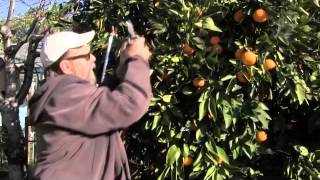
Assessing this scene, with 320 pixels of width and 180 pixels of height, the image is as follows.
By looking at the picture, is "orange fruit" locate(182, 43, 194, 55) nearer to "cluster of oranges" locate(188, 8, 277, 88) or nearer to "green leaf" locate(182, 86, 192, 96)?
"cluster of oranges" locate(188, 8, 277, 88)

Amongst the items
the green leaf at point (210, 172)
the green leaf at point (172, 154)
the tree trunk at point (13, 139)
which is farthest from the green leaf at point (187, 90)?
the tree trunk at point (13, 139)

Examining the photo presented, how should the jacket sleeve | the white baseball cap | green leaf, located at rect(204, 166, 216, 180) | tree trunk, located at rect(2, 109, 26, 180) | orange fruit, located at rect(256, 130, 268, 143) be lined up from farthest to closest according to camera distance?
tree trunk, located at rect(2, 109, 26, 180)
orange fruit, located at rect(256, 130, 268, 143)
green leaf, located at rect(204, 166, 216, 180)
the white baseball cap
the jacket sleeve

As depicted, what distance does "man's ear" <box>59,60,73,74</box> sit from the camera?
2688 millimetres

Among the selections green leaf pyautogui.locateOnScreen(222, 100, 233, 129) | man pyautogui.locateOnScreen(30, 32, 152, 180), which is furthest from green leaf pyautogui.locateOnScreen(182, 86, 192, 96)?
man pyautogui.locateOnScreen(30, 32, 152, 180)

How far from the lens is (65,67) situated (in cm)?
270

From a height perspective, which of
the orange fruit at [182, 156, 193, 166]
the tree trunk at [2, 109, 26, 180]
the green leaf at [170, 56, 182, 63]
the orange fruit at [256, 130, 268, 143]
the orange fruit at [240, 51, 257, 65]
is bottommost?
the tree trunk at [2, 109, 26, 180]

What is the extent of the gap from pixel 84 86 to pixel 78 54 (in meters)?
0.20

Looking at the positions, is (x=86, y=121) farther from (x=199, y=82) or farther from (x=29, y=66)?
(x=29, y=66)

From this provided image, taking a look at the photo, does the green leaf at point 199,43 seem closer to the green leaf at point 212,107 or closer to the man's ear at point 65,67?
the green leaf at point 212,107

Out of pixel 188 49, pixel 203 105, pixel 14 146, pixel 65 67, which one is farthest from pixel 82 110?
pixel 14 146

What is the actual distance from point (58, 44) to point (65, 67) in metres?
0.11

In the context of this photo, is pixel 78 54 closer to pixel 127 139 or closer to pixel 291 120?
pixel 127 139

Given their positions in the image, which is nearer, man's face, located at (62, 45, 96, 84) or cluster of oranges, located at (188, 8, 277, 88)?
man's face, located at (62, 45, 96, 84)

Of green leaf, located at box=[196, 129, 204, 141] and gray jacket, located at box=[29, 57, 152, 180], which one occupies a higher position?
gray jacket, located at box=[29, 57, 152, 180]
